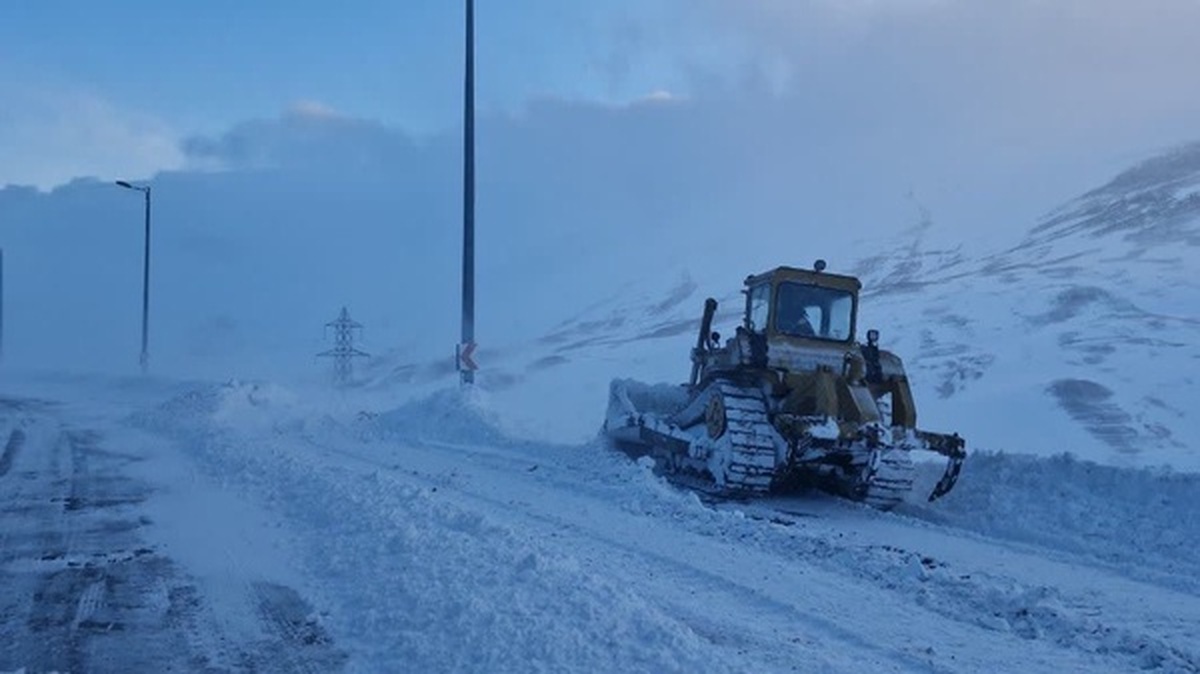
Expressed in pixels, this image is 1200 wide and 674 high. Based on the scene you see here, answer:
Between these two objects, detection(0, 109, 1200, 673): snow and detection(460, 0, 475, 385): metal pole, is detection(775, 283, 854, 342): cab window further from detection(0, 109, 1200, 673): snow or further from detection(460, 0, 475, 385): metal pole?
detection(460, 0, 475, 385): metal pole

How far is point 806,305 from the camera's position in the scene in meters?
14.4

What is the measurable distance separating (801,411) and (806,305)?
170cm

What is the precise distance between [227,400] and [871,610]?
21.5m

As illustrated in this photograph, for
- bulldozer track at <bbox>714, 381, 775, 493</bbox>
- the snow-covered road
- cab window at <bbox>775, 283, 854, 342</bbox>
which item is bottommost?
the snow-covered road

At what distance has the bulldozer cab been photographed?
14203 mm

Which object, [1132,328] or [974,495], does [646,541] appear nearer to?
[974,495]

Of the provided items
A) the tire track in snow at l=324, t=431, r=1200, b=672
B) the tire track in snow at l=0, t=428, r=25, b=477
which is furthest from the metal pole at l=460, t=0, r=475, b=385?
the tire track in snow at l=324, t=431, r=1200, b=672

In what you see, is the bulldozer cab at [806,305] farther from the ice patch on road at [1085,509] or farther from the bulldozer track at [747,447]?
the ice patch on road at [1085,509]

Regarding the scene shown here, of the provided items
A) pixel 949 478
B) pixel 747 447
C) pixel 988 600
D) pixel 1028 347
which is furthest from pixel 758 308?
pixel 1028 347

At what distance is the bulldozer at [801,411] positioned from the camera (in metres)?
12.5

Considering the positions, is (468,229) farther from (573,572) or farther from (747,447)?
(573,572)

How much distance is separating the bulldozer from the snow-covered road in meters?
0.45

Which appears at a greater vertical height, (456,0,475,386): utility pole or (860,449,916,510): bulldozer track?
(456,0,475,386): utility pole

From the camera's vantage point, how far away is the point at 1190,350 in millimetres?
29844
